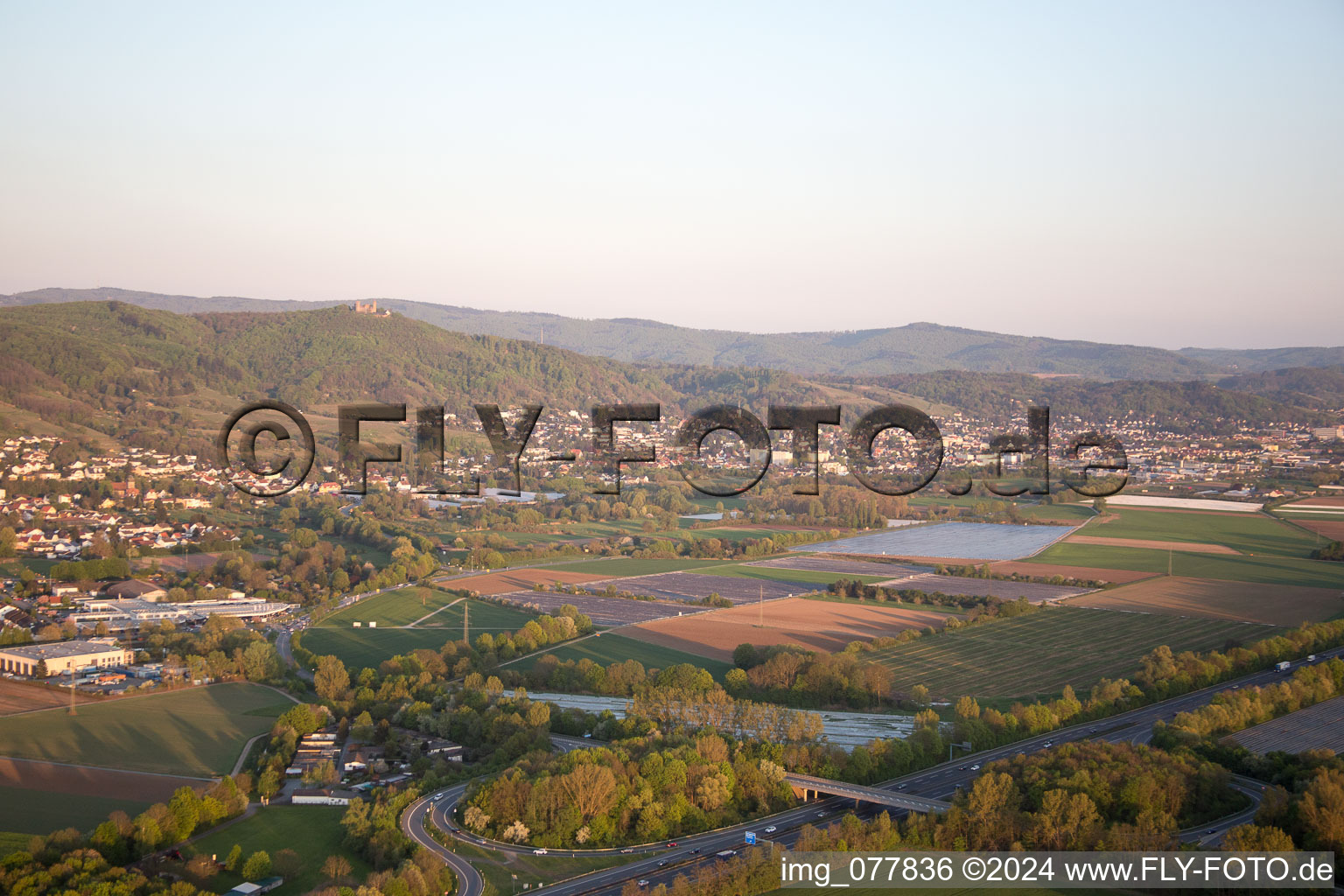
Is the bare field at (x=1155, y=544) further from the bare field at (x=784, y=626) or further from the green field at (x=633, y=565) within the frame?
the green field at (x=633, y=565)

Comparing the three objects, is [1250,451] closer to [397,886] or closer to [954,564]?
[954,564]

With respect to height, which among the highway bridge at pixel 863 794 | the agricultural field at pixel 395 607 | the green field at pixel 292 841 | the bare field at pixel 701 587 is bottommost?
the green field at pixel 292 841

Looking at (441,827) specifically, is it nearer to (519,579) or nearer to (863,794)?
(863,794)

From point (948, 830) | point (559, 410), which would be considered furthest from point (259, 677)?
point (559, 410)

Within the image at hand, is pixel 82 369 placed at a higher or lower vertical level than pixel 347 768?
higher

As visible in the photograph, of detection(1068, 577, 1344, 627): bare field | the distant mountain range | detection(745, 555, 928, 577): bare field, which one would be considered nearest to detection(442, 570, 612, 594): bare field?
detection(745, 555, 928, 577): bare field

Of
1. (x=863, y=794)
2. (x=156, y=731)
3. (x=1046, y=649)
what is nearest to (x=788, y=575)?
(x=1046, y=649)

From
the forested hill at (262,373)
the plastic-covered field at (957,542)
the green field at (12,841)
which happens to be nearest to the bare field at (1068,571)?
the plastic-covered field at (957,542)
